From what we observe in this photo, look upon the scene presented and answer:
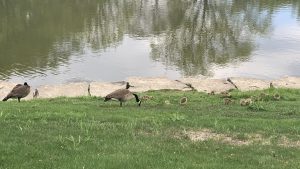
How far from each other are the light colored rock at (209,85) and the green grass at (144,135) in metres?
4.78

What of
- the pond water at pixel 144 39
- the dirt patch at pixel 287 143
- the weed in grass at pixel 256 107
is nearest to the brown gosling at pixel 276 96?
the weed in grass at pixel 256 107

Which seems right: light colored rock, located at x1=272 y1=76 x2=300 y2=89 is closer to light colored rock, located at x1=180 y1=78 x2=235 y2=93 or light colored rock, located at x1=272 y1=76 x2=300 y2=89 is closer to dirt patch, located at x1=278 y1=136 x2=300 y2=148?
light colored rock, located at x1=180 y1=78 x2=235 y2=93

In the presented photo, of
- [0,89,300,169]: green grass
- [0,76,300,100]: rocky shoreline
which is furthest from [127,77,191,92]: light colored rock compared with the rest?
[0,89,300,169]: green grass

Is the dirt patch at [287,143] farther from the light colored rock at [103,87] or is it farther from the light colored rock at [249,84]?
the light colored rock at [249,84]

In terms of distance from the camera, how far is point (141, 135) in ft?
33.4

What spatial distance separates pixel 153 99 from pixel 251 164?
27.9 feet

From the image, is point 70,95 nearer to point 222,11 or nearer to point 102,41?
point 102,41

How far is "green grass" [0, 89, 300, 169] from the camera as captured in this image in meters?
8.16

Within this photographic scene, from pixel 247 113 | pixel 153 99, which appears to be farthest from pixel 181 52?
pixel 247 113

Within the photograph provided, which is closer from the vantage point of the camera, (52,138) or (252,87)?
(52,138)

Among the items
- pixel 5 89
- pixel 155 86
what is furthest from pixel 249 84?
pixel 5 89

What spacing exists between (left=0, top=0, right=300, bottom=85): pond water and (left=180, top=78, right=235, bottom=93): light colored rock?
2.66 metres

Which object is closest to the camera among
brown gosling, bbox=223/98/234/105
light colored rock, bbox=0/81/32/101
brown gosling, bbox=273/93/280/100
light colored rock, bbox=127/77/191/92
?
brown gosling, bbox=223/98/234/105

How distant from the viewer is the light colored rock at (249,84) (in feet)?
68.3
